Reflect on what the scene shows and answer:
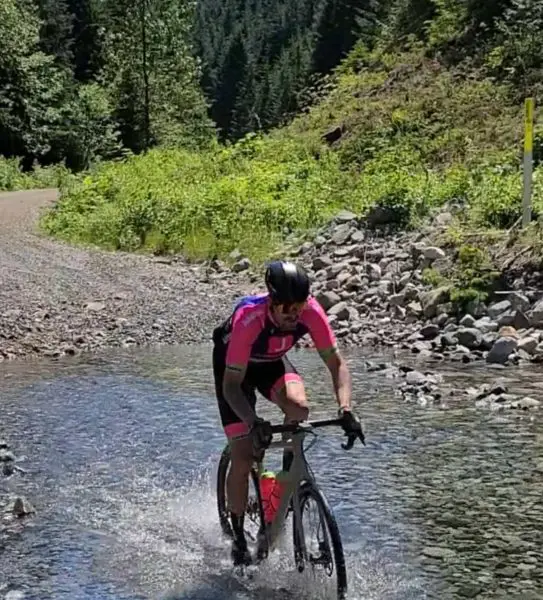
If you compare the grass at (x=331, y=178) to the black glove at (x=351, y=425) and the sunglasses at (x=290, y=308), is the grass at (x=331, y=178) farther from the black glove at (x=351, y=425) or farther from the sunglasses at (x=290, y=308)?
the black glove at (x=351, y=425)

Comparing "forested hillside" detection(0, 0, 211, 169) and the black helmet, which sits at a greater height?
"forested hillside" detection(0, 0, 211, 169)

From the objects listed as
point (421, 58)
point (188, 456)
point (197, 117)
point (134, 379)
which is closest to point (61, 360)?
point (134, 379)

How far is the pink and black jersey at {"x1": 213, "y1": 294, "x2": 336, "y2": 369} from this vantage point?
5.57 meters

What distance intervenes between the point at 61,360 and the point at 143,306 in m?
3.33

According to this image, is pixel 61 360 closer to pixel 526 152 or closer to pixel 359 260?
pixel 359 260

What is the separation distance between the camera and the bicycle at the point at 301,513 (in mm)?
5282

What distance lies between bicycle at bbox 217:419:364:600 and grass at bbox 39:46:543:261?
34.3 ft

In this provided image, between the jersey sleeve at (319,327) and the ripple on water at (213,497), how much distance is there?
50.3 inches

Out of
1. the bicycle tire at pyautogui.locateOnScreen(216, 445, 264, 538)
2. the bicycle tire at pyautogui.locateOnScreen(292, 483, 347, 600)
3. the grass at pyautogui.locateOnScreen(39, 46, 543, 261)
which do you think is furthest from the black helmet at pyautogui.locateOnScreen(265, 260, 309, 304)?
the grass at pyautogui.locateOnScreen(39, 46, 543, 261)

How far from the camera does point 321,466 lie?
8.38 metres

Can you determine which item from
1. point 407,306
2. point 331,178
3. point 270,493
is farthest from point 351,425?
point 331,178

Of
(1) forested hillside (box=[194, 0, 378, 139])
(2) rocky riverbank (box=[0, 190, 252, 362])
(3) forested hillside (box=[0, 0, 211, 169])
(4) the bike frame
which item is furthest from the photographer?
(1) forested hillside (box=[194, 0, 378, 139])

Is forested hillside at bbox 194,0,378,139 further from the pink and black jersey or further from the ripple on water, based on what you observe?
the pink and black jersey

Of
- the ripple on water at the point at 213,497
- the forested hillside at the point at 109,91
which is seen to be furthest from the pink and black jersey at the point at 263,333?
the forested hillside at the point at 109,91
